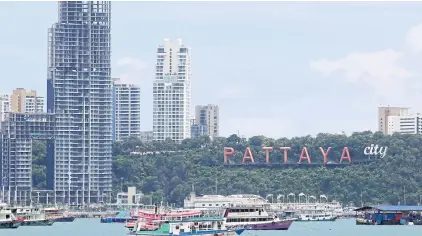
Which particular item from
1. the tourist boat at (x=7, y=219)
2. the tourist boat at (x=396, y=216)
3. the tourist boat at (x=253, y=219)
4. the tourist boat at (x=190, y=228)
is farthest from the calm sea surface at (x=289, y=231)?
the tourist boat at (x=190, y=228)

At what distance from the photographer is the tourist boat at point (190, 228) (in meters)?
142

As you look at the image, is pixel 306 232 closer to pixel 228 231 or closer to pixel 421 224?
pixel 421 224

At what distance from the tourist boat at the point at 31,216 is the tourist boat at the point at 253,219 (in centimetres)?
2655

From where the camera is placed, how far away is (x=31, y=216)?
7643 inches

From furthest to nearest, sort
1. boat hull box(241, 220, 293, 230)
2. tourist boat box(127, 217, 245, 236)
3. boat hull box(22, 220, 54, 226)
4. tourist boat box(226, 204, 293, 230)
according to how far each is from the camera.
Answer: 1. boat hull box(22, 220, 54, 226)
2. boat hull box(241, 220, 293, 230)
3. tourist boat box(226, 204, 293, 230)
4. tourist boat box(127, 217, 245, 236)

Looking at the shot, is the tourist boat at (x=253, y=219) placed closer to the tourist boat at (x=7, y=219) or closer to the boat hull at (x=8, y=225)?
the boat hull at (x=8, y=225)

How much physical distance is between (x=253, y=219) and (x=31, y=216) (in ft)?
98.9

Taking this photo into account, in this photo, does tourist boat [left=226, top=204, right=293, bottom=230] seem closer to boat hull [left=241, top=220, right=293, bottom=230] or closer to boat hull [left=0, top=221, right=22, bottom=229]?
boat hull [left=241, top=220, right=293, bottom=230]

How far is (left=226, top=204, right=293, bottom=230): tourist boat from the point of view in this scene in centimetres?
17162

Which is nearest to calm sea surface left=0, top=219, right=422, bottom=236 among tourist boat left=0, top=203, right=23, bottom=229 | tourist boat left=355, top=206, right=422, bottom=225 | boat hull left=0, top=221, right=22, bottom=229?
boat hull left=0, top=221, right=22, bottom=229

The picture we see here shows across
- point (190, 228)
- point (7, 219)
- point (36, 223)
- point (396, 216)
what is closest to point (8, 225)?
point (7, 219)

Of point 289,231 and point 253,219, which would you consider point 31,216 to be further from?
point 253,219

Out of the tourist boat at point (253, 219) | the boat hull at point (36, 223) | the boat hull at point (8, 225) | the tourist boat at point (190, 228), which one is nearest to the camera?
the tourist boat at point (190, 228)

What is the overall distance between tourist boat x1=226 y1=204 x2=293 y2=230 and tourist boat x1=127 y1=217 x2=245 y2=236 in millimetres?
23428
